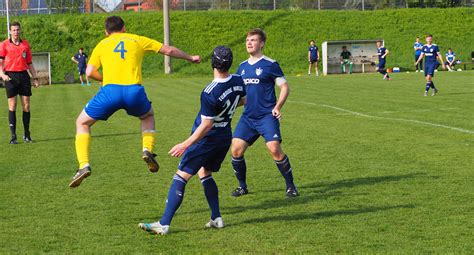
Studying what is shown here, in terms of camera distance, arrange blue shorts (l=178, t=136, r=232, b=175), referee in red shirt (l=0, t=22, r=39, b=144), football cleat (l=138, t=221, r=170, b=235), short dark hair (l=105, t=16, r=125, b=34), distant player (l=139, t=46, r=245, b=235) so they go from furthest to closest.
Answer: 1. referee in red shirt (l=0, t=22, r=39, b=144)
2. short dark hair (l=105, t=16, r=125, b=34)
3. blue shorts (l=178, t=136, r=232, b=175)
4. football cleat (l=138, t=221, r=170, b=235)
5. distant player (l=139, t=46, r=245, b=235)

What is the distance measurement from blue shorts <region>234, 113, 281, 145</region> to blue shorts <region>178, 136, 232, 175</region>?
1.92 meters

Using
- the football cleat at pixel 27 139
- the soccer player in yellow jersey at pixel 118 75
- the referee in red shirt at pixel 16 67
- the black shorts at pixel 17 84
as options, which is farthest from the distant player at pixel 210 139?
the football cleat at pixel 27 139

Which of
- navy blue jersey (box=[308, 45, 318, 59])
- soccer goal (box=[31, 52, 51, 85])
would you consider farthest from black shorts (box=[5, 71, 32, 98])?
soccer goal (box=[31, 52, 51, 85])

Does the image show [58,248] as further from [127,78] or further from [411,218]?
[411,218]

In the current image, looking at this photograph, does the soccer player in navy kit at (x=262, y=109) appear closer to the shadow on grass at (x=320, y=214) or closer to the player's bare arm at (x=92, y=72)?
the shadow on grass at (x=320, y=214)

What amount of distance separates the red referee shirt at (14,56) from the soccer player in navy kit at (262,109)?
6974 millimetres

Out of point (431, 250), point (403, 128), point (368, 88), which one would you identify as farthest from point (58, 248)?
point (368, 88)

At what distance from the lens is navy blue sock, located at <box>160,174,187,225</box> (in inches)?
291

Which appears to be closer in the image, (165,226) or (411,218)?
(165,226)

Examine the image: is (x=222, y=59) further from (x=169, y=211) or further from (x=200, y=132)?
(x=169, y=211)

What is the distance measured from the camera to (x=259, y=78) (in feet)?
31.6

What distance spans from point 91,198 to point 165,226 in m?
2.32

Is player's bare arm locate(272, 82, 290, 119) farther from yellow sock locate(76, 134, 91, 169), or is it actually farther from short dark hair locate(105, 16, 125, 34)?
yellow sock locate(76, 134, 91, 169)

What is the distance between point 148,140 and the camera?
345 inches
